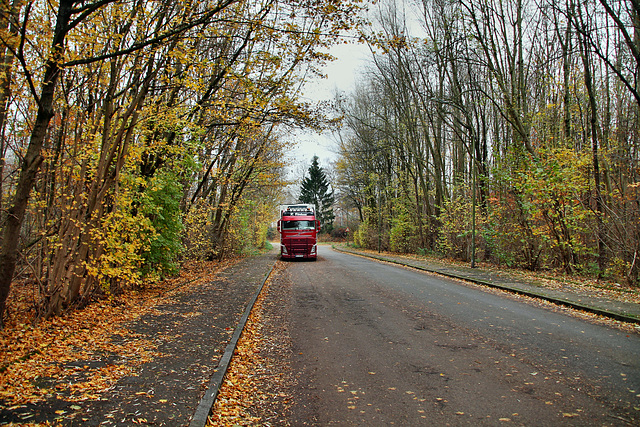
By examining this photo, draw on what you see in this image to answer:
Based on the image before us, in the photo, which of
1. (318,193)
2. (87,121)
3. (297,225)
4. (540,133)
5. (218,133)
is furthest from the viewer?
(318,193)

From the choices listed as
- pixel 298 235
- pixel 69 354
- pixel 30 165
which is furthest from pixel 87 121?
pixel 298 235

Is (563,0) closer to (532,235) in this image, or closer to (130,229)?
(532,235)

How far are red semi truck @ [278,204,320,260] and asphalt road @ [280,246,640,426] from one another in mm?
16452

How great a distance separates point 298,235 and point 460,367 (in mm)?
20772

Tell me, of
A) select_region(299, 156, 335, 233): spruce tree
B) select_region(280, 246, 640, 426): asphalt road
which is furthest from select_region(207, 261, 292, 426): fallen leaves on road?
select_region(299, 156, 335, 233): spruce tree

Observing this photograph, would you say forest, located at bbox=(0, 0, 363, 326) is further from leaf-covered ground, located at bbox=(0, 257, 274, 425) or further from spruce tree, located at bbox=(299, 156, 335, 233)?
spruce tree, located at bbox=(299, 156, 335, 233)

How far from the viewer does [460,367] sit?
4910 millimetres

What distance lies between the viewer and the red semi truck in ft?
83.3

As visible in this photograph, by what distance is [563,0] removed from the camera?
1399cm

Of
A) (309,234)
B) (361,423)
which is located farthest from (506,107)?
(361,423)

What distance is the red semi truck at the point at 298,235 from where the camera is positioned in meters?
25.4

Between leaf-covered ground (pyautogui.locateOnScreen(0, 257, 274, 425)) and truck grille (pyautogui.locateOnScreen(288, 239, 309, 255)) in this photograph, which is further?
truck grille (pyautogui.locateOnScreen(288, 239, 309, 255))

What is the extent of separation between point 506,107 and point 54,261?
659 inches

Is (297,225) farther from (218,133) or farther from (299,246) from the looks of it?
(218,133)
